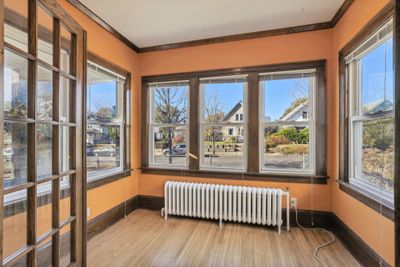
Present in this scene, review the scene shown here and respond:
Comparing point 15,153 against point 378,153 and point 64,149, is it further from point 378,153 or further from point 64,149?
point 378,153

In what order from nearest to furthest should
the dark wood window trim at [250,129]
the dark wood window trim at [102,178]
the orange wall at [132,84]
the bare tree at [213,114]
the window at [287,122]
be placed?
the dark wood window trim at [102,178], the orange wall at [132,84], the dark wood window trim at [250,129], the window at [287,122], the bare tree at [213,114]

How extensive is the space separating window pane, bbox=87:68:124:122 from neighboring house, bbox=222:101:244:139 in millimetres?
1673

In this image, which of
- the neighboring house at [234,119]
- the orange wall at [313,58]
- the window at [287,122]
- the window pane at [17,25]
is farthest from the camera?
the neighboring house at [234,119]

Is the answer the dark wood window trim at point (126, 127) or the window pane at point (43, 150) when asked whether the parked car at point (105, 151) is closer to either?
the dark wood window trim at point (126, 127)

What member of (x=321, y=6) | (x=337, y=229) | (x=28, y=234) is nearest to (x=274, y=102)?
(x=321, y=6)

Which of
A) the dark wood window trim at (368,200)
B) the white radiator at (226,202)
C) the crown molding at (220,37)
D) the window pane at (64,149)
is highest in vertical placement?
the crown molding at (220,37)

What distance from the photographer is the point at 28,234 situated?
4.45ft

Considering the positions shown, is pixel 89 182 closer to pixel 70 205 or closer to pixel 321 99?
pixel 70 205

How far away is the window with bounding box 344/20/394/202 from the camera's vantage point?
195 centimetres

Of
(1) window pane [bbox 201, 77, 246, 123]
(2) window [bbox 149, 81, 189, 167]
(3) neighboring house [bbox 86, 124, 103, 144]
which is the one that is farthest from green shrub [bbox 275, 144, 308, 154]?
(3) neighboring house [bbox 86, 124, 103, 144]

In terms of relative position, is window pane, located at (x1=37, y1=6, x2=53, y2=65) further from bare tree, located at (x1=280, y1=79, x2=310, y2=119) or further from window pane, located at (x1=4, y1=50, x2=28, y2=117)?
bare tree, located at (x1=280, y1=79, x2=310, y2=119)

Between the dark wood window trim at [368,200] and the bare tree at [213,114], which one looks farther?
the bare tree at [213,114]

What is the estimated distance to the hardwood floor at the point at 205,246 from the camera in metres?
2.29

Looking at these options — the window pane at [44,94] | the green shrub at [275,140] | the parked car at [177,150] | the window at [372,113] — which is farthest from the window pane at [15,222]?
the green shrub at [275,140]
